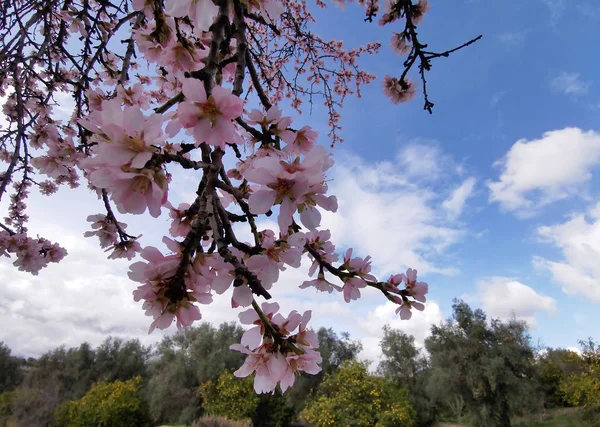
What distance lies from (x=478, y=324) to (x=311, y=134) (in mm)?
19281

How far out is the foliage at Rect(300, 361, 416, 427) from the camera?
12430mm

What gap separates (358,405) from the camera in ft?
42.2

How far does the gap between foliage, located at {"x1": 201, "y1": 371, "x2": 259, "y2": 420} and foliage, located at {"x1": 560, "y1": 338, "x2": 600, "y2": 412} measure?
13.6 metres

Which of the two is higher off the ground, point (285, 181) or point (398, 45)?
point (398, 45)

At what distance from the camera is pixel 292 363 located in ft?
2.60

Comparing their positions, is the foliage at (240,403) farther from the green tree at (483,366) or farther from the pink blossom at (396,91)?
the pink blossom at (396,91)

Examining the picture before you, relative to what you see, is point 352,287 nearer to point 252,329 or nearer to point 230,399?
point 252,329

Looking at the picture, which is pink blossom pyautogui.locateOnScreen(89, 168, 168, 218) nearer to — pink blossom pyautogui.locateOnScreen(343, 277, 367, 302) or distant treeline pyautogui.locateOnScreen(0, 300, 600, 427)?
pink blossom pyautogui.locateOnScreen(343, 277, 367, 302)

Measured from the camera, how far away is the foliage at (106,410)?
50.9 ft

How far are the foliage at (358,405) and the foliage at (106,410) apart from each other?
29.5 ft

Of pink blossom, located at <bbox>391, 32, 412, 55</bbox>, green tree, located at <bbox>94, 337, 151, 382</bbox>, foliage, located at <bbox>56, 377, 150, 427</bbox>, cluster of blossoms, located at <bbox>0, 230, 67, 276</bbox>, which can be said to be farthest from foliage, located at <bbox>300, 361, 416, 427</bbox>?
green tree, located at <bbox>94, 337, 151, 382</bbox>

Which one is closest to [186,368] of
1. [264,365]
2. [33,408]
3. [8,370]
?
[33,408]

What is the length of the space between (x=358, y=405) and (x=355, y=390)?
512 mm

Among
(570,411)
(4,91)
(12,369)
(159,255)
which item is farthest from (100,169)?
(12,369)
